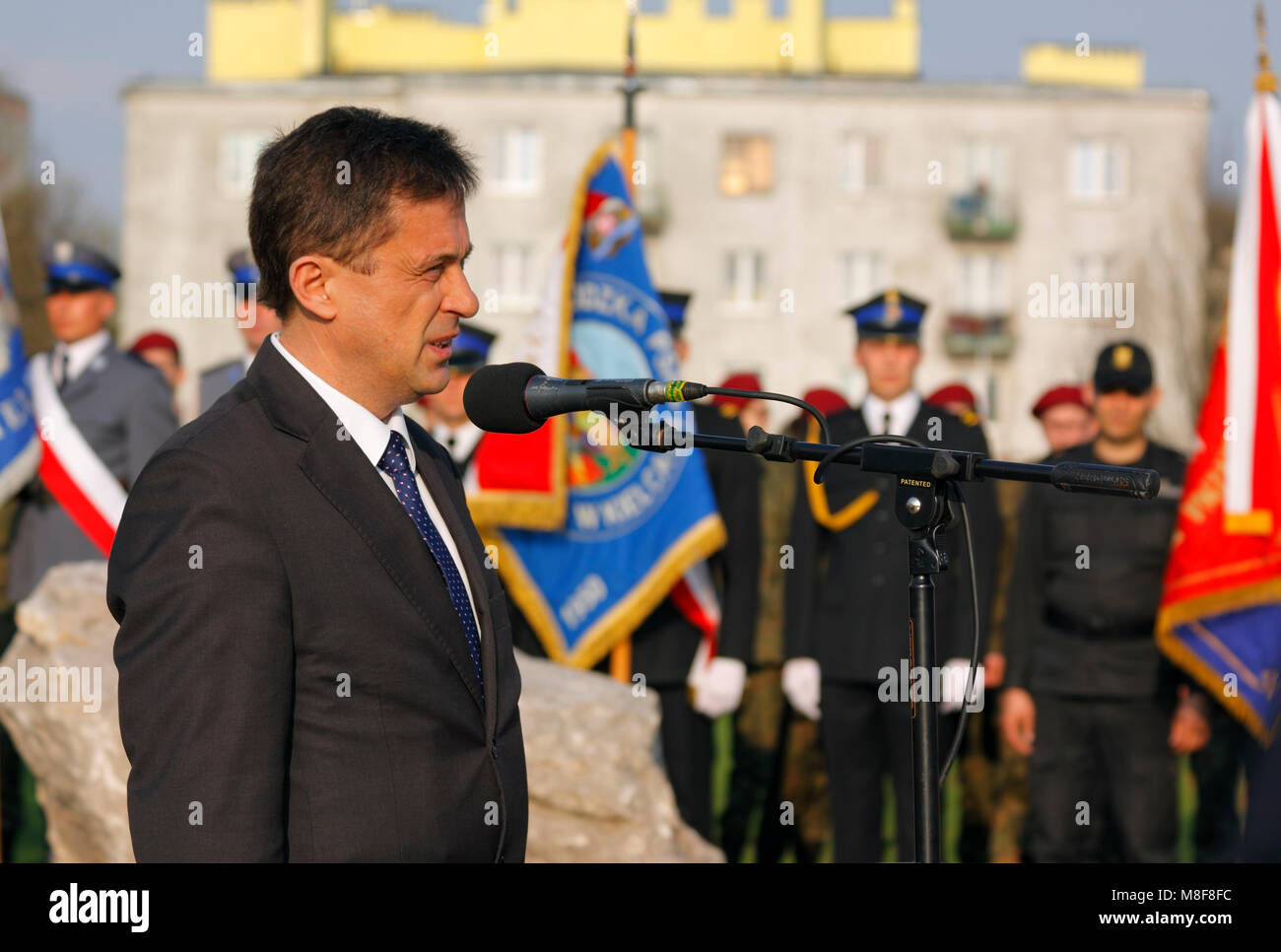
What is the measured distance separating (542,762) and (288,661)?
→ 3.08 metres

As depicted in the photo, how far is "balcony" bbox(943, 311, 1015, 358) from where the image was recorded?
125 ft

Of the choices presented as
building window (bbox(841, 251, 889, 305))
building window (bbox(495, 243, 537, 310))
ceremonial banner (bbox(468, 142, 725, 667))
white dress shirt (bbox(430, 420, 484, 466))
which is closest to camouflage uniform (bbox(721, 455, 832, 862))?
ceremonial banner (bbox(468, 142, 725, 667))

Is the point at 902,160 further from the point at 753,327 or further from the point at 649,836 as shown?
the point at 649,836

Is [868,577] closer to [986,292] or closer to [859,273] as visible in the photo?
[859,273]

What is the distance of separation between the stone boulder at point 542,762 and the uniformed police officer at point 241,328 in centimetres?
153

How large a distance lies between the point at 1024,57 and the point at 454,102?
14752 millimetres

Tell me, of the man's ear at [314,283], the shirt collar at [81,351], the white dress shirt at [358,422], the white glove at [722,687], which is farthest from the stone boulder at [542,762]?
the man's ear at [314,283]

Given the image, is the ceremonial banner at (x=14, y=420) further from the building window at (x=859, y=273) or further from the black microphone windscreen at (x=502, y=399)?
the building window at (x=859, y=273)

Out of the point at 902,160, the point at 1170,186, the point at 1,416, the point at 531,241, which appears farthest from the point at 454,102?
the point at 1,416

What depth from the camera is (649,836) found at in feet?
16.8

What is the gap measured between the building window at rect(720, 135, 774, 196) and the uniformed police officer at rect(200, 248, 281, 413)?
29.9 meters

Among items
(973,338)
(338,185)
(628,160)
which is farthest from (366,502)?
(973,338)

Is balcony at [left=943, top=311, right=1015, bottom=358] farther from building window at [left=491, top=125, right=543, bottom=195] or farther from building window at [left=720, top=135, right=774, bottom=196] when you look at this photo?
building window at [left=491, top=125, right=543, bottom=195]

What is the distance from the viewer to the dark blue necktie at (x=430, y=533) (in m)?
2.37
